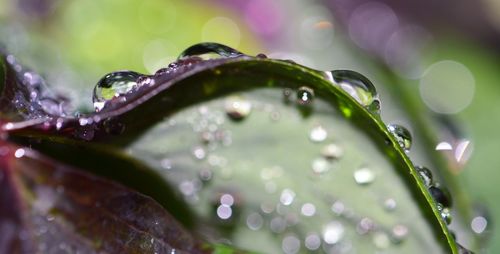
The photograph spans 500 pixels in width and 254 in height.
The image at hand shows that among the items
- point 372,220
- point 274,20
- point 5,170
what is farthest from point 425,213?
point 274,20

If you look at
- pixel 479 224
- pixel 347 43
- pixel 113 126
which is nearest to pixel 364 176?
pixel 113 126

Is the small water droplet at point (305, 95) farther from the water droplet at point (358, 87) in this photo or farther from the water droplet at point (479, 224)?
the water droplet at point (479, 224)

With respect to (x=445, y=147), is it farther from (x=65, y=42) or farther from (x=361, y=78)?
(x=65, y=42)

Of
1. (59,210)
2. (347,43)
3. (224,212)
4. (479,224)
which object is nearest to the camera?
(59,210)

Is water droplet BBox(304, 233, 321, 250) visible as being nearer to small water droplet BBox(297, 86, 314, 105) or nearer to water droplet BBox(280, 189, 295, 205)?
water droplet BBox(280, 189, 295, 205)

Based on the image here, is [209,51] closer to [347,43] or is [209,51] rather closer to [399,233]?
[399,233]
